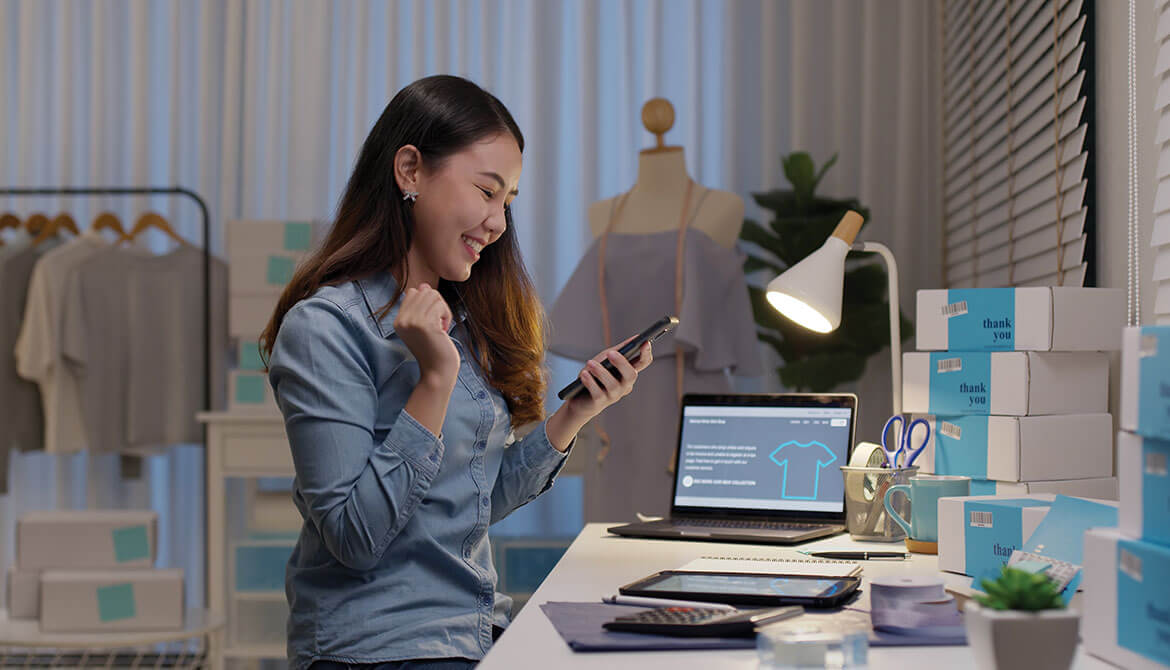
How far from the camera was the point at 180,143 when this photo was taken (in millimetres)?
3715

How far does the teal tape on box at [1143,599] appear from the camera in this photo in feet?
2.67

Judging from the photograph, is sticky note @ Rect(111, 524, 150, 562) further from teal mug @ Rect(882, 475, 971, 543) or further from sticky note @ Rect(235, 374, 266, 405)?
teal mug @ Rect(882, 475, 971, 543)

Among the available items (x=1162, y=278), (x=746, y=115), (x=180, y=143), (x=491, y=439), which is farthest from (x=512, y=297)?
(x=180, y=143)

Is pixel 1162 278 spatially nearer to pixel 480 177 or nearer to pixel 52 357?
pixel 480 177

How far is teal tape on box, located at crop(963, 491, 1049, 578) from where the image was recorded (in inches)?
48.8

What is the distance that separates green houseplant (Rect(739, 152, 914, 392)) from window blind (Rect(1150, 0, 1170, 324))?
133 centimetres

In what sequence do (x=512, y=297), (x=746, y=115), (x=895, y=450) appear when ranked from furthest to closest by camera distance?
1. (x=746, y=115)
2. (x=895, y=450)
3. (x=512, y=297)

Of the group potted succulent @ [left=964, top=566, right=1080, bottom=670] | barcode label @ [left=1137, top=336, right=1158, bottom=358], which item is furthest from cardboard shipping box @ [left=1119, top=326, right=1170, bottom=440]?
potted succulent @ [left=964, top=566, right=1080, bottom=670]

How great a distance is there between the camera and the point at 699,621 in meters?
1.00

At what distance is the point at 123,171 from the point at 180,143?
23 cm

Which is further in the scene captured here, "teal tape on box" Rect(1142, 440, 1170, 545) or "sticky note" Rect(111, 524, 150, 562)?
"sticky note" Rect(111, 524, 150, 562)

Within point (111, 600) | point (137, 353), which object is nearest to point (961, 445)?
point (111, 600)

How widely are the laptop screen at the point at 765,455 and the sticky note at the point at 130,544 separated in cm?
182

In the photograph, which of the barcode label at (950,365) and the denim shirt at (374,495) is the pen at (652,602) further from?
the barcode label at (950,365)
